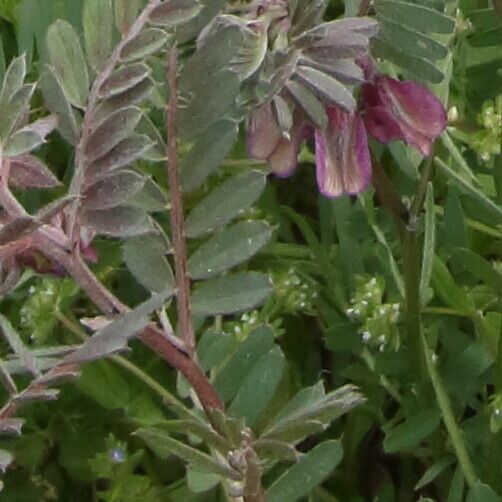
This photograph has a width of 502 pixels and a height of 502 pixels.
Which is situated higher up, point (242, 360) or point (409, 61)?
point (409, 61)

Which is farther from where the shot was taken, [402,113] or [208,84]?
[402,113]

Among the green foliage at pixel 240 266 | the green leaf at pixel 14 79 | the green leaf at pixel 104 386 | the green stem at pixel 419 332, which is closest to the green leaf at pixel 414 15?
the green foliage at pixel 240 266

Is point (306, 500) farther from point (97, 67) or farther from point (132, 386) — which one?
point (97, 67)

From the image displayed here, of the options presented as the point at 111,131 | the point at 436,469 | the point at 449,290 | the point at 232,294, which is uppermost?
the point at 111,131

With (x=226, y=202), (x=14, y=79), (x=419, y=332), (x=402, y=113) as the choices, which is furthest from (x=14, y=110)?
(x=419, y=332)

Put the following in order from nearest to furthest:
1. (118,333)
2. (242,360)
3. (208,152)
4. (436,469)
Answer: (118,333)
(208,152)
(242,360)
(436,469)

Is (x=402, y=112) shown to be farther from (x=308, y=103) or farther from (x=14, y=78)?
(x=14, y=78)

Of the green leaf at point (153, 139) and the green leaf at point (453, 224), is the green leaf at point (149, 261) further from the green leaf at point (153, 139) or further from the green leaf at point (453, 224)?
the green leaf at point (453, 224)
